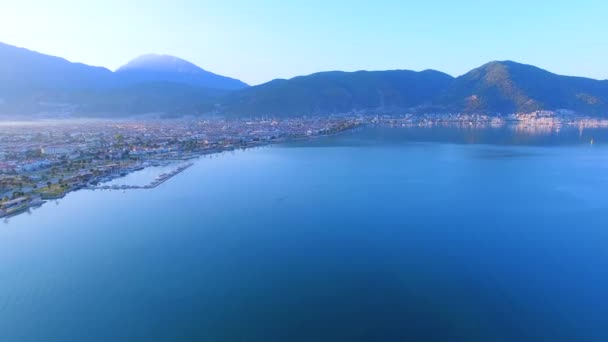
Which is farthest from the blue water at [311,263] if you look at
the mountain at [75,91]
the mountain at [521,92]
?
the mountain at [75,91]

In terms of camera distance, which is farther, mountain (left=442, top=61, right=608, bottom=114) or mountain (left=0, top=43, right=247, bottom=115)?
mountain (left=0, top=43, right=247, bottom=115)

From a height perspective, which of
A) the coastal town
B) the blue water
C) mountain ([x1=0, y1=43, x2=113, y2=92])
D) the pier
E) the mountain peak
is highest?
the mountain peak

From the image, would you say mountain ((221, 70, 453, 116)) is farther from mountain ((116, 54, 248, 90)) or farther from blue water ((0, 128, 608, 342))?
mountain ((116, 54, 248, 90))

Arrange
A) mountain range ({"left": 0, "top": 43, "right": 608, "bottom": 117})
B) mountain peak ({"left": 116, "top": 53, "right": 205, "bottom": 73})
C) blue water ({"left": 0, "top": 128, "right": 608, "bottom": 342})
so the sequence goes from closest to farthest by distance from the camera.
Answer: blue water ({"left": 0, "top": 128, "right": 608, "bottom": 342})
mountain range ({"left": 0, "top": 43, "right": 608, "bottom": 117})
mountain peak ({"left": 116, "top": 53, "right": 205, "bottom": 73})

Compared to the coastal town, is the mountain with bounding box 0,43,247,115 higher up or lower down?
higher up

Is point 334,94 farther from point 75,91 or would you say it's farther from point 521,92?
point 75,91

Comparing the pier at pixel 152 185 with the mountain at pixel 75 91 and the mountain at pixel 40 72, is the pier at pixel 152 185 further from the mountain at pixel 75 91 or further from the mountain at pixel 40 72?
the mountain at pixel 40 72

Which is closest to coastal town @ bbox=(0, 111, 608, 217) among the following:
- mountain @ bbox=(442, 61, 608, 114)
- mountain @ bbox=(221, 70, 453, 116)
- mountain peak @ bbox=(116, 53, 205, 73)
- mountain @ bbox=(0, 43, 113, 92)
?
mountain @ bbox=(221, 70, 453, 116)

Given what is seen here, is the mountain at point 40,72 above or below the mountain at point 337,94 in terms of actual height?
above
